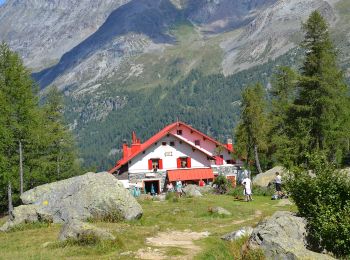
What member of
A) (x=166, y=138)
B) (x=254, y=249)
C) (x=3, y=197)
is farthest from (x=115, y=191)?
(x=166, y=138)

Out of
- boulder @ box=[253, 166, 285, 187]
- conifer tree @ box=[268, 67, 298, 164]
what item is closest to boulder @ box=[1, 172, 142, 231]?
boulder @ box=[253, 166, 285, 187]

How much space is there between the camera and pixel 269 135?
5791 cm

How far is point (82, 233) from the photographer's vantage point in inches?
689

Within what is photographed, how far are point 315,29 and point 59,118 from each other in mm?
27513

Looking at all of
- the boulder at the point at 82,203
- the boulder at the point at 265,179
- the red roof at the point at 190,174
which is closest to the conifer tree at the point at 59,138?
the red roof at the point at 190,174

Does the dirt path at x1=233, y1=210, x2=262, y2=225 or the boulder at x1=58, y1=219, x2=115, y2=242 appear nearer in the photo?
the boulder at x1=58, y1=219, x2=115, y2=242

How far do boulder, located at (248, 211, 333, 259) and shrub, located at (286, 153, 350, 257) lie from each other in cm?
49

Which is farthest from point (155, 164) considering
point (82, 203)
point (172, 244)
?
point (172, 244)

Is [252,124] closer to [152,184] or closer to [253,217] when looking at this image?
[152,184]

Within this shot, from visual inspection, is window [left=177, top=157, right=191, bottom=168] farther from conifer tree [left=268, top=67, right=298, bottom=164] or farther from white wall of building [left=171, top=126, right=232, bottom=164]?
conifer tree [left=268, top=67, right=298, bottom=164]

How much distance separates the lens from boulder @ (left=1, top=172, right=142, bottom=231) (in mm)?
23891

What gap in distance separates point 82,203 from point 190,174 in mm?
42269

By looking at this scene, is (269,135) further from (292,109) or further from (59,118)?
(59,118)

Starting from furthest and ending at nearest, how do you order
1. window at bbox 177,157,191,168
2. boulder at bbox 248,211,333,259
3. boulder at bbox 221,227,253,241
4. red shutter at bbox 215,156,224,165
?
red shutter at bbox 215,156,224,165
window at bbox 177,157,191,168
boulder at bbox 221,227,253,241
boulder at bbox 248,211,333,259
